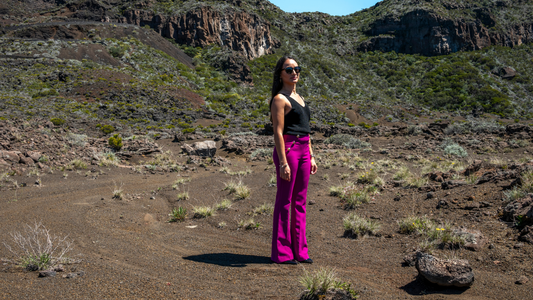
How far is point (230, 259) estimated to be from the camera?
3.44 meters

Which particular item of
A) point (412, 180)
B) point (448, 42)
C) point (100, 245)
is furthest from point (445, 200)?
point (448, 42)

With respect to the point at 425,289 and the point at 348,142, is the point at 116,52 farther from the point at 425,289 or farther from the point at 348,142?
the point at 425,289

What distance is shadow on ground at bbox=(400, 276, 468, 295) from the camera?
2463 millimetres

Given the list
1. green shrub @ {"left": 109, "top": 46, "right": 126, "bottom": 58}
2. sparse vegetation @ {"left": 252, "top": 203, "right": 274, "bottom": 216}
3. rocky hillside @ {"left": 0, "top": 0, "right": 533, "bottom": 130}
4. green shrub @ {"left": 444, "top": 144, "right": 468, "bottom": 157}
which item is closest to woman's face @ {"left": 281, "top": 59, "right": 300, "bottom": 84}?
sparse vegetation @ {"left": 252, "top": 203, "right": 274, "bottom": 216}

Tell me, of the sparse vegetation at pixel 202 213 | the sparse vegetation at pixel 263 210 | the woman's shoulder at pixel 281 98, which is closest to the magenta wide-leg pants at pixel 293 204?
the woman's shoulder at pixel 281 98

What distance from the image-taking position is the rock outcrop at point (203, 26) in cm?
5928

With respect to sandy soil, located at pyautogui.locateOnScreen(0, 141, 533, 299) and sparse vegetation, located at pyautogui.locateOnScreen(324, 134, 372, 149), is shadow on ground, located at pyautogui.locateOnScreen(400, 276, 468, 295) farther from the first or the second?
sparse vegetation, located at pyautogui.locateOnScreen(324, 134, 372, 149)

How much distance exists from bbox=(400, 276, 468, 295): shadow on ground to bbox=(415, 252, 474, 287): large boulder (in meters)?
0.05

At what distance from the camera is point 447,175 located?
688cm

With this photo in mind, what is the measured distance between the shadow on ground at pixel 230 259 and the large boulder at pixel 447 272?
152cm

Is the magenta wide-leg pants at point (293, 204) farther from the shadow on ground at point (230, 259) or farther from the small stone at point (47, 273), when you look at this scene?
the small stone at point (47, 273)

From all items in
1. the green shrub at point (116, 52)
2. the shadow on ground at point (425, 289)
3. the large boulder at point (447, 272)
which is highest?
the green shrub at point (116, 52)

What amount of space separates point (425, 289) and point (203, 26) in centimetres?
6353

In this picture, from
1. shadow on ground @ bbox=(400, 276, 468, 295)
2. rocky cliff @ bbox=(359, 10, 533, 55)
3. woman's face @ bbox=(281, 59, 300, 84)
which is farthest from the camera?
rocky cliff @ bbox=(359, 10, 533, 55)
